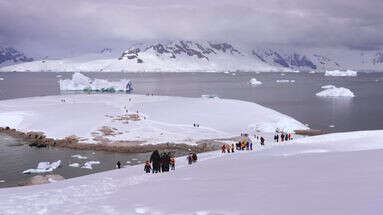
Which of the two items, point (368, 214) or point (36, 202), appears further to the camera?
point (36, 202)

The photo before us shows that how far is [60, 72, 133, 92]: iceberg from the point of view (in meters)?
181

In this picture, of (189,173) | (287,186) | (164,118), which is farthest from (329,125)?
(287,186)

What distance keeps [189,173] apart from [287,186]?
9.48m

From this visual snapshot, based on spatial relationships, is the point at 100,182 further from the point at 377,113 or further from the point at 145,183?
the point at 377,113

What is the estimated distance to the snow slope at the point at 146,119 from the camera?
76000 millimetres

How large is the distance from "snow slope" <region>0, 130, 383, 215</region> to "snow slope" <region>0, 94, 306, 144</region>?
4567 cm

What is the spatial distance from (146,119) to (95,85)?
100690 mm

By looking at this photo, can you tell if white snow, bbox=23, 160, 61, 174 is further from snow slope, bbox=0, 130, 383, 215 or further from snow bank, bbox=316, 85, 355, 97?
snow bank, bbox=316, 85, 355, 97

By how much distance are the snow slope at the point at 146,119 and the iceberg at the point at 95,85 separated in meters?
75.2

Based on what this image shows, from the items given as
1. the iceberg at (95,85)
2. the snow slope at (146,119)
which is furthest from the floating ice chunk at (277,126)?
the iceberg at (95,85)

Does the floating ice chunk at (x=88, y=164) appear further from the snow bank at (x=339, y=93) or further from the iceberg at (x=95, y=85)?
the snow bank at (x=339, y=93)

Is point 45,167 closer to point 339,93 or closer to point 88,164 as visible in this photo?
point 88,164

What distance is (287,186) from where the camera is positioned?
65.7 ft

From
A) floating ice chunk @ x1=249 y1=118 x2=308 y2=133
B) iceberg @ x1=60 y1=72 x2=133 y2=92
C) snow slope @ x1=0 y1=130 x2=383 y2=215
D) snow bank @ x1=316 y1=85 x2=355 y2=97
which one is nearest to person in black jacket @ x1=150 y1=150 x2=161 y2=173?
snow slope @ x1=0 y1=130 x2=383 y2=215
